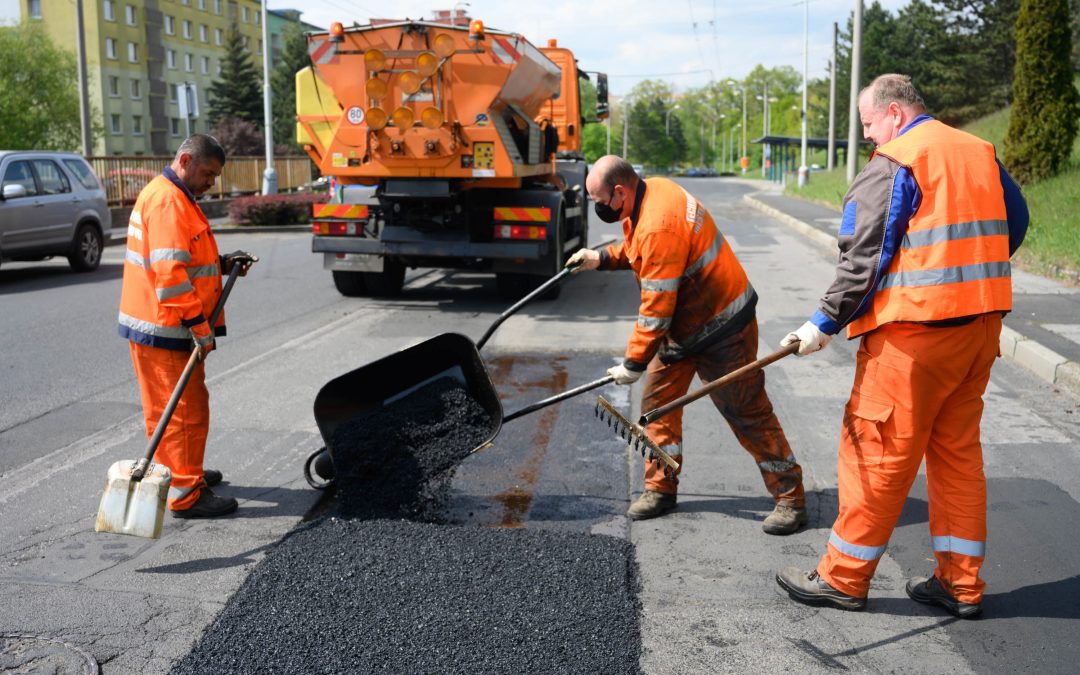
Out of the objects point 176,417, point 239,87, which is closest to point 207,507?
point 176,417

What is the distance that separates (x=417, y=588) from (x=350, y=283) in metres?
7.87

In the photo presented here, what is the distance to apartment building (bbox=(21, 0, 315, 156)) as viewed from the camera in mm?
59719

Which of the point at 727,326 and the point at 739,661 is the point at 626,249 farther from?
the point at 739,661

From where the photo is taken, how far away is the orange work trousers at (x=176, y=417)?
4438mm

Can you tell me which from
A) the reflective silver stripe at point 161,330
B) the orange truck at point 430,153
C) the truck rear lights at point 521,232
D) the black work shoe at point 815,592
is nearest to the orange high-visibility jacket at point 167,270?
the reflective silver stripe at point 161,330

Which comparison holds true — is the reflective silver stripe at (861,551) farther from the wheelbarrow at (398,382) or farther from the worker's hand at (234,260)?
the worker's hand at (234,260)

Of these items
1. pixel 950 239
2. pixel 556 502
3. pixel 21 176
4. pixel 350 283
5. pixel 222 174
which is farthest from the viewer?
pixel 222 174

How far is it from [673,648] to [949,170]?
6.09 feet

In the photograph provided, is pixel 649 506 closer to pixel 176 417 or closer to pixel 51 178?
pixel 176 417

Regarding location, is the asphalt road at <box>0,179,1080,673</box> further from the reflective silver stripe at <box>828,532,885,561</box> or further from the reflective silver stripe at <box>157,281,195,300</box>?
the reflective silver stripe at <box>157,281,195,300</box>

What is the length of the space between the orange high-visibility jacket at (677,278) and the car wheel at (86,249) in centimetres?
1091

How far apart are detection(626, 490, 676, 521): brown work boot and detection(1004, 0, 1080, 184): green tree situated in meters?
15.2

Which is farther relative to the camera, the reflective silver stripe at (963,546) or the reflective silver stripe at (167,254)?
the reflective silver stripe at (167,254)

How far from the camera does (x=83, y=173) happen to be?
13.9m
